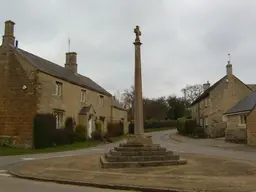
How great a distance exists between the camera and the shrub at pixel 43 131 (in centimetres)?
2689

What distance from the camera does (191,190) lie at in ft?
27.6

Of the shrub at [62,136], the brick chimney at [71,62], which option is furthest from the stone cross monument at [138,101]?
the brick chimney at [71,62]

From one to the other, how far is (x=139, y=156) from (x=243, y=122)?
20047mm

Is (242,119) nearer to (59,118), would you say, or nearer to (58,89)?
(59,118)


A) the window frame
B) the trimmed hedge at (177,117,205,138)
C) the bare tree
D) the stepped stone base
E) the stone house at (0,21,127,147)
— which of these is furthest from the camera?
the bare tree

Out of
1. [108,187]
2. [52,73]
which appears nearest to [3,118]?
[52,73]

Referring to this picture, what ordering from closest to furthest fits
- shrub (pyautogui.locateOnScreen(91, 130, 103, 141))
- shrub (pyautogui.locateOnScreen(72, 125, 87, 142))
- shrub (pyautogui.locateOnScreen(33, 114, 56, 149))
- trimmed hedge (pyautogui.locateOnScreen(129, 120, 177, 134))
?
shrub (pyautogui.locateOnScreen(33, 114, 56, 149)), shrub (pyautogui.locateOnScreen(72, 125, 87, 142)), shrub (pyautogui.locateOnScreen(91, 130, 103, 141)), trimmed hedge (pyautogui.locateOnScreen(129, 120, 177, 134))

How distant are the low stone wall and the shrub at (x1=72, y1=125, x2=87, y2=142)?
15.0m

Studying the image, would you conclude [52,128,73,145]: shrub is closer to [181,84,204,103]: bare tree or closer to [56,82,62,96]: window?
[56,82,62,96]: window

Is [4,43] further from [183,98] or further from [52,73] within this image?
[183,98]

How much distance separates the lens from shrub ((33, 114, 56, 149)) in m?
26.9

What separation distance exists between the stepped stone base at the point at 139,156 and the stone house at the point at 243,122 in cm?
1585

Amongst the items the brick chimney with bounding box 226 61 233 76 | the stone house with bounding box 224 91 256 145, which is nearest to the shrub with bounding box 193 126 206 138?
the stone house with bounding box 224 91 256 145

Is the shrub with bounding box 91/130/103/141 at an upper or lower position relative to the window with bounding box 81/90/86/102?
lower
